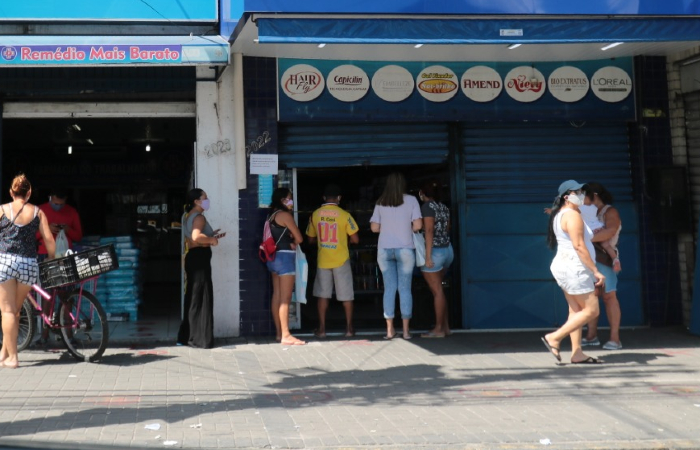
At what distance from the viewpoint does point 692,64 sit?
10.5 meters

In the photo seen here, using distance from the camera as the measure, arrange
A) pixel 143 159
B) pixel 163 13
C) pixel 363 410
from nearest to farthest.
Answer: pixel 363 410
pixel 163 13
pixel 143 159

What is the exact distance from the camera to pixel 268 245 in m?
9.59

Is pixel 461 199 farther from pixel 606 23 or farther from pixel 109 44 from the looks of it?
pixel 109 44

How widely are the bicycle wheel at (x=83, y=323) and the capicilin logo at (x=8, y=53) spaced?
246 centimetres

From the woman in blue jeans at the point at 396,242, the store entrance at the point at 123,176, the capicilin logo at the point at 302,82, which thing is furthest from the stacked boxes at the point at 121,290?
the woman in blue jeans at the point at 396,242

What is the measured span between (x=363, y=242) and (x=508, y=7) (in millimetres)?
3781

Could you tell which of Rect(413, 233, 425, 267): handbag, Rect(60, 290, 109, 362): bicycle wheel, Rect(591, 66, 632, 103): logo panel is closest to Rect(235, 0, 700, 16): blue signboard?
Rect(591, 66, 632, 103): logo panel

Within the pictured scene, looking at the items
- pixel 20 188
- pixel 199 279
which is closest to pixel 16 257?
pixel 20 188

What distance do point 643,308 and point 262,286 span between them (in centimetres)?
480

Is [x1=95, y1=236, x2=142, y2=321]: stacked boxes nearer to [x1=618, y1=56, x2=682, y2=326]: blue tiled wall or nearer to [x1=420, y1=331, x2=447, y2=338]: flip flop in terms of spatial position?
[x1=420, y1=331, x2=447, y2=338]: flip flop

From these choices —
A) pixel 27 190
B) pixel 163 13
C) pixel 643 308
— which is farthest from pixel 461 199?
pixel 27 190

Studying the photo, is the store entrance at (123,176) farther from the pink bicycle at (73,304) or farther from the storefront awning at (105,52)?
the pink bicycle at (73,304)

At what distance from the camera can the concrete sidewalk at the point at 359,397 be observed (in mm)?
5848

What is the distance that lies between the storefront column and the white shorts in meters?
3.90
